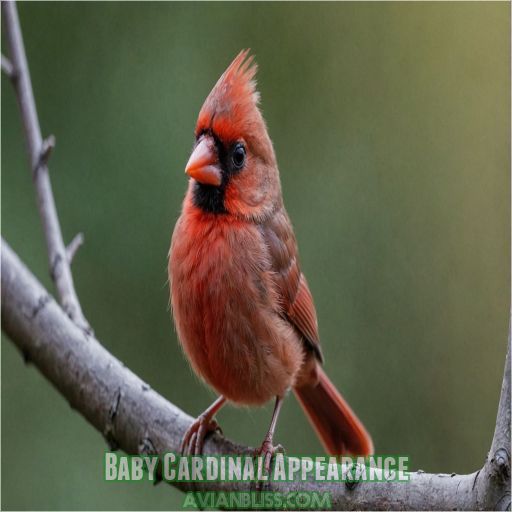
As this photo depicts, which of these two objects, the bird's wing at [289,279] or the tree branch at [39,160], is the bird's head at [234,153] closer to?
the bird's wing at [289,279]

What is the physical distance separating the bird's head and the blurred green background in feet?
4.22

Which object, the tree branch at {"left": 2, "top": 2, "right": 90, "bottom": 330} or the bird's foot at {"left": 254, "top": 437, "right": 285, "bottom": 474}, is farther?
the tree branch at {"left": 2, "top": 2, "right": 90, "bottom": 330}

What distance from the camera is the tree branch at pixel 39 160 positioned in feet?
9.79

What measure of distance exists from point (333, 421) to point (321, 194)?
4.68ft

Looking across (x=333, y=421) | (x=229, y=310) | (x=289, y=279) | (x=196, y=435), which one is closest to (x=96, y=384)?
(x=196, y=435)

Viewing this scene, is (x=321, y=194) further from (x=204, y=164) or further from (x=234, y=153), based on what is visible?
(x=204, y=164)

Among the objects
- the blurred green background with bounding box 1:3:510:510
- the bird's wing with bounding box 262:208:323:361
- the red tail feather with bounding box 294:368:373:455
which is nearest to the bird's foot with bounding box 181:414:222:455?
the bird's wing with bounding box 262:208:323:361

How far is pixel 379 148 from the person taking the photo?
15.2 ft

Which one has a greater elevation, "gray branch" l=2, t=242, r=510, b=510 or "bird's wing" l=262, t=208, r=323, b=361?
"bird's wing" l=262, t=208, r=323, b=361

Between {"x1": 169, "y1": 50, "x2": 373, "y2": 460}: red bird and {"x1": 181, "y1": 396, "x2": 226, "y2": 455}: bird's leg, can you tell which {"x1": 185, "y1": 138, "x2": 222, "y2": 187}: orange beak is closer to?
{"x1": 169, "y1": 50, "x2": 373, "y2": 460}: red bird

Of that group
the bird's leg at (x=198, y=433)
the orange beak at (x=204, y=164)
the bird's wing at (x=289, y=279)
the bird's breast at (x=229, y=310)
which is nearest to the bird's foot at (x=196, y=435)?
the bird's leg at (x=198, y=433)

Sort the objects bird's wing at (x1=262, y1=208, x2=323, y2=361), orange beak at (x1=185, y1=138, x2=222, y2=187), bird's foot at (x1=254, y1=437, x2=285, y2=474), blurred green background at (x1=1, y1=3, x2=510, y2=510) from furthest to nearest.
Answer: blurred green background at (x1=1, y1=3, x2=510, y2=510) < bird's wing at (x1=262, y1=208, x2=323, y2=361) < orange beak at (x1=185, y1=138, x2=222, y2=187) < bird's foot at (x1=254, y1=437, x2=285, y2=474)

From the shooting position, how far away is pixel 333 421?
3.42 m

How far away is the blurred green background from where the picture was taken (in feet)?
14.0
